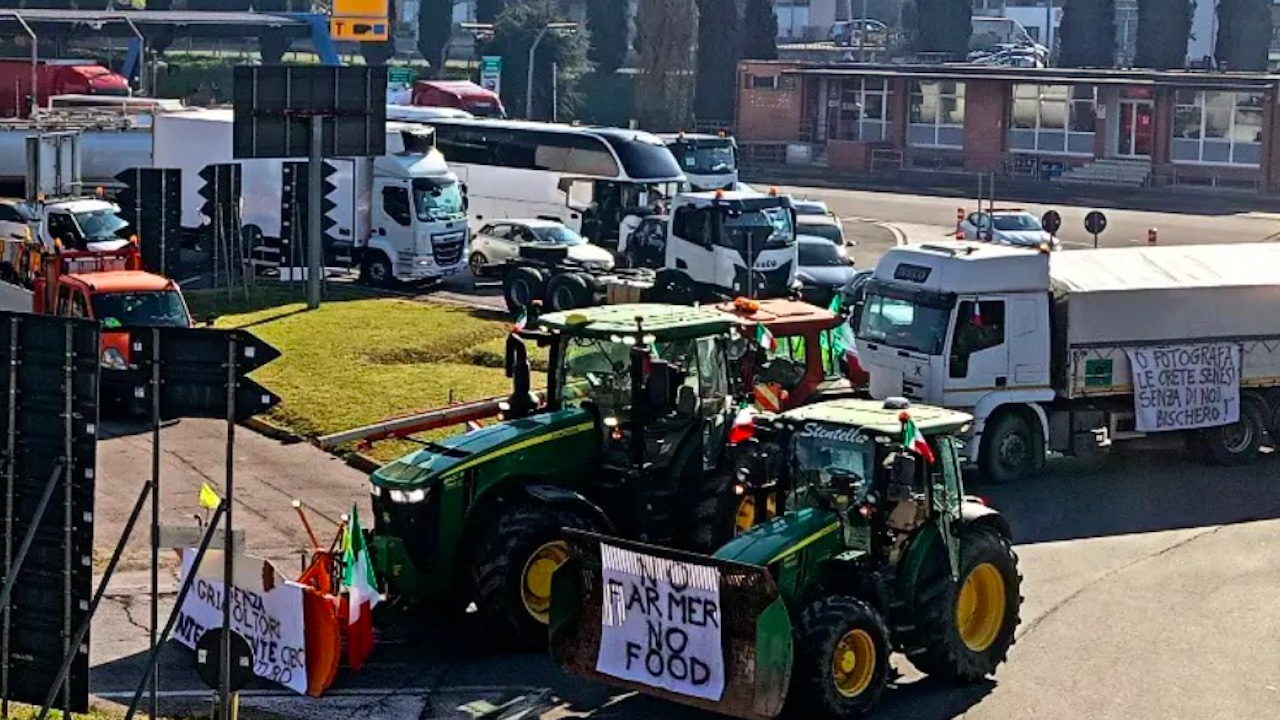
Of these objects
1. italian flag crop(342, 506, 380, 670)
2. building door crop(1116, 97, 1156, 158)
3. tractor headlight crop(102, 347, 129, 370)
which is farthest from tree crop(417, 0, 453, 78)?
italian flag crop(342, 506, 380, 670)

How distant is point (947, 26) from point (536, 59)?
20.8m

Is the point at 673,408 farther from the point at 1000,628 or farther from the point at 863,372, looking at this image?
the point at 863,372

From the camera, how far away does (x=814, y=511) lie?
1516 cm

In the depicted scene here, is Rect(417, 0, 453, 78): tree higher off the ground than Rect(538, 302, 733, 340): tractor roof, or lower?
higher

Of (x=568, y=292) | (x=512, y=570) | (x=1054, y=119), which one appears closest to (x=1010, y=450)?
(x=512, y=570)

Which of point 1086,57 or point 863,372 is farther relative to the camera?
point 1086,57

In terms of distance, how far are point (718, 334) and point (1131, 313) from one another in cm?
839

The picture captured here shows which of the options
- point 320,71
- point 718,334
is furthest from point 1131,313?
point 320,71

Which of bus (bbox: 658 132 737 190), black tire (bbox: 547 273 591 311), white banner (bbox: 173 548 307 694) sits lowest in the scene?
white banner (bbox: 173 548 307 694)

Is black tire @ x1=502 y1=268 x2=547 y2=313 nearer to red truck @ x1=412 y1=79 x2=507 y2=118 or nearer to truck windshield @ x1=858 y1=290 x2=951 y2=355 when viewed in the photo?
truck windshield @ x1=858 y1=290 x2=951 y2=355

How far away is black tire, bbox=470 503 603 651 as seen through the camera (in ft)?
52.7

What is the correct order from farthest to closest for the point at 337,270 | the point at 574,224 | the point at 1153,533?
the point at 574,224
the point at 337,270
the point at 1153,533

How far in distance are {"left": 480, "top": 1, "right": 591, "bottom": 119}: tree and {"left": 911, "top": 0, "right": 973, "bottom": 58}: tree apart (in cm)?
1755

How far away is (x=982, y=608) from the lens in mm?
16109
